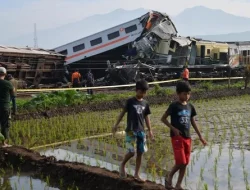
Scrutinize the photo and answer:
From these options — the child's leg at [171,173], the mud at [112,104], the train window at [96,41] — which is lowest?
the child's leg at [171,173]

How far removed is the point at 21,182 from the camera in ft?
21.8

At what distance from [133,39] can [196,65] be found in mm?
5000

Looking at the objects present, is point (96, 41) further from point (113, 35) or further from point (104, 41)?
point (113, 35)

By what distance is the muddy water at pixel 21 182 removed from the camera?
6344 mm

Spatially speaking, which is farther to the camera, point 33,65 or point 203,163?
point 33,65

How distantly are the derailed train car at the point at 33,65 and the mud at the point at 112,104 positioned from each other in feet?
24.6

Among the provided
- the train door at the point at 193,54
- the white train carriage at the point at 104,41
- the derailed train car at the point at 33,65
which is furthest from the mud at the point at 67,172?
the train door at the point at 193,54

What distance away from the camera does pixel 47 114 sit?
14109 millimetres

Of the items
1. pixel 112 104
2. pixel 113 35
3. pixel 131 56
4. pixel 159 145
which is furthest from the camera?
pixel 113 35

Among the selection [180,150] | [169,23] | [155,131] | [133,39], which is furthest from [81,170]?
[169,23]

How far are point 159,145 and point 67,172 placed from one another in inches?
112

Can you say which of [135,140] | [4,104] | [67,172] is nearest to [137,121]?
[135,140]

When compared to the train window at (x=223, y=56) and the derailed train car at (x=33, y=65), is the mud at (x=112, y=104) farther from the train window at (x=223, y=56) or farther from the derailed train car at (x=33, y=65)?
the train window at (x=223, y=56)

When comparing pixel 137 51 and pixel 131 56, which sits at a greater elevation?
pixel 137 51
